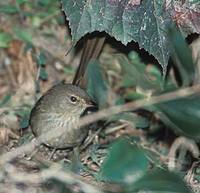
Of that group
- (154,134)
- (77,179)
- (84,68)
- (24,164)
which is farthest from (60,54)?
(77,179)

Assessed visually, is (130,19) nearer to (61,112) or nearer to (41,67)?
(61,112)

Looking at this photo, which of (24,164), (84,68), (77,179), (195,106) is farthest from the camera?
(84,68)

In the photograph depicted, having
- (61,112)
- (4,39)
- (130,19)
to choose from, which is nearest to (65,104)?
(61,112)

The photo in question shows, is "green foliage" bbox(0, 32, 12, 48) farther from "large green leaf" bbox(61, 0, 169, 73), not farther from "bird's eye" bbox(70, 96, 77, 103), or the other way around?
"large green leaf" bbox(61, 0, 169, 73)

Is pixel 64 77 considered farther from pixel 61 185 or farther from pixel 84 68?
pixel 61 185

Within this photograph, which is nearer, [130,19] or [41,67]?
[130,19]

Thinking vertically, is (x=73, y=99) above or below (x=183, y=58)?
below

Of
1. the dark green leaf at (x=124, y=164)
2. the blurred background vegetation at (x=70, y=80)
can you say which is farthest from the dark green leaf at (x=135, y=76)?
the dark green leaf at (x=124, y=164)
